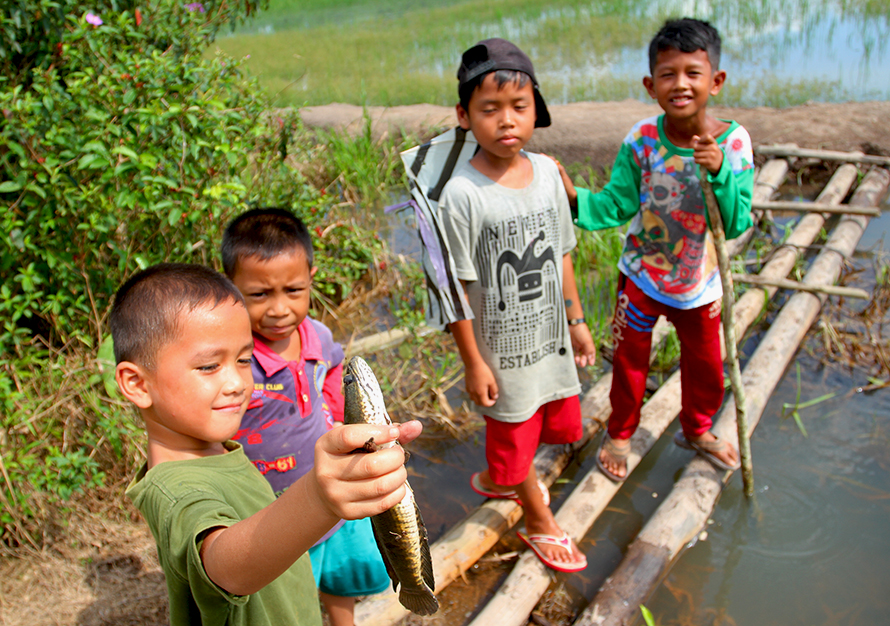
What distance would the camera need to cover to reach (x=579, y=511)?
282 cm

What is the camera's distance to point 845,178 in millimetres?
5848

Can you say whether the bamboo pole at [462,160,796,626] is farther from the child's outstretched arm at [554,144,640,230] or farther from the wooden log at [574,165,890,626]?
the child's outstretched arm at [554,144,640,230]

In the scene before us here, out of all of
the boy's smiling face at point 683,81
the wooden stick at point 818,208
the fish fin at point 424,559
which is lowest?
the wooden stick at point 818,208

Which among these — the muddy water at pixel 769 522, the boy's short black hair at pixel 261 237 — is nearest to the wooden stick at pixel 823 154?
the muddy water at pixel 769 522

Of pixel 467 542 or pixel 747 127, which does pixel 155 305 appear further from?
pixel 747 127

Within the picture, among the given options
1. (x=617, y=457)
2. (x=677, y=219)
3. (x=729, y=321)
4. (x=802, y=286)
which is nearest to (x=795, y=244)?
(x=802, y=286)

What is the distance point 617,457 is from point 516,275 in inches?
44.9

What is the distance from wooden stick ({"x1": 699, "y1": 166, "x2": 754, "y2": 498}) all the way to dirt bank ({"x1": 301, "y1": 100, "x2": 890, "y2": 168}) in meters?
4.20

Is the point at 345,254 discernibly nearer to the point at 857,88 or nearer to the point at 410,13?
the point at 857,88

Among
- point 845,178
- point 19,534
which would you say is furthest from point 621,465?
A: point 845,178

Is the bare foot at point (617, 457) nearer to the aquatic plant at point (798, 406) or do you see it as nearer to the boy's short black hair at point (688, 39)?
the aquatic plant at point (798, 406)

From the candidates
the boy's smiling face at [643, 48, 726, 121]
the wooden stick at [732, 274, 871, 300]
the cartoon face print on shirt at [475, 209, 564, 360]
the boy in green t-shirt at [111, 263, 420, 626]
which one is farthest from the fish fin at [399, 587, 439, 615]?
the wooden stick at [732, 274, 871, 300]

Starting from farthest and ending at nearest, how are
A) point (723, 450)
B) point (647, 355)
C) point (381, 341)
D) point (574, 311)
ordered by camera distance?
point (381, 341)
point (723, 450)
point (647, 355)
point (574, 311)

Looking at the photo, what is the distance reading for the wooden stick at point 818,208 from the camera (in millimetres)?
5004
